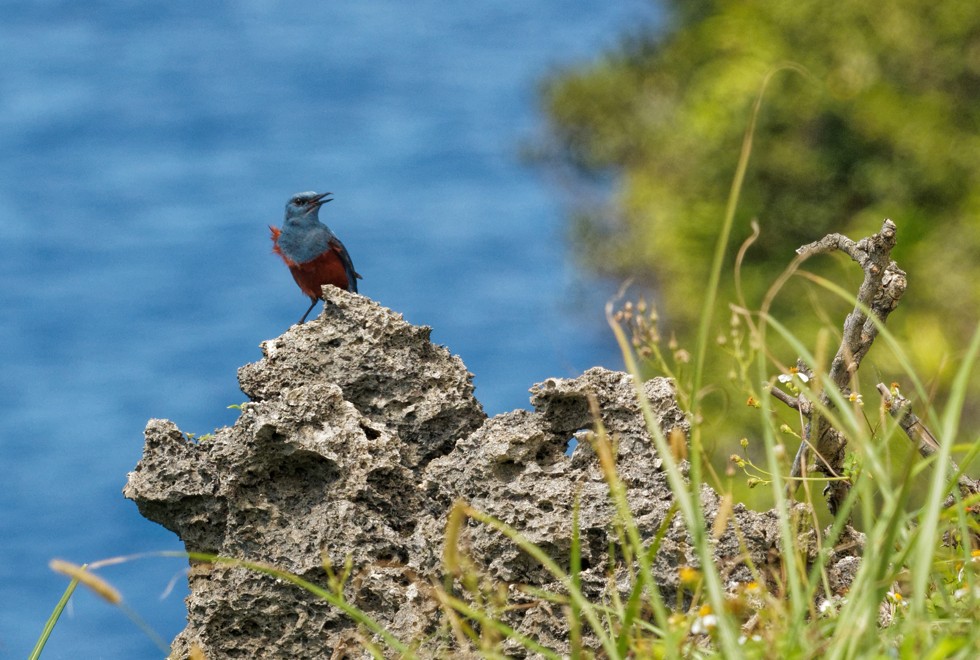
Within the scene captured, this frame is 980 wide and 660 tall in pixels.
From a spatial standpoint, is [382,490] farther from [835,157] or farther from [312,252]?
[835,157]

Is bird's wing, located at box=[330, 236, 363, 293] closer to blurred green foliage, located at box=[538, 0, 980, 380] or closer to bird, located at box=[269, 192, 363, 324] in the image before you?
bird, located at box=[269, 192, 363, 324]

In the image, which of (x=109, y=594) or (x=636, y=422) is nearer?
(x=109, y=594)

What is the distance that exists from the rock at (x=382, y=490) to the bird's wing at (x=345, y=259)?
2185mm

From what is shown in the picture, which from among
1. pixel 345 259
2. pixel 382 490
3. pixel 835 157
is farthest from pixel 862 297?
pixel 835 157

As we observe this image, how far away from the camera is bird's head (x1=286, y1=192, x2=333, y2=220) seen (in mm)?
6812

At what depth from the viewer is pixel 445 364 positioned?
4.43 m

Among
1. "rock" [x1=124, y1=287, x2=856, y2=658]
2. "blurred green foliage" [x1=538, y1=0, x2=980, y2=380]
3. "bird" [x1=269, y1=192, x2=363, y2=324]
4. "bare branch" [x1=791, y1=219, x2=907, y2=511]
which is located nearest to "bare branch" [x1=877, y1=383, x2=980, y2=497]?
"bare branch" [x1=791, y1=219, x2=907, y2=511]

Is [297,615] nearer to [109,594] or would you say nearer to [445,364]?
[445,364]

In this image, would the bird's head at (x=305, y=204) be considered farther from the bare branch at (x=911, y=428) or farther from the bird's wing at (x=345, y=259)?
the bare branch at (x=911, y=428)

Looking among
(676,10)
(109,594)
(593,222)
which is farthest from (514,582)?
(676,10)

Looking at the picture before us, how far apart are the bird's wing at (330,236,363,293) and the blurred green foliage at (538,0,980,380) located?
8263 millimetres

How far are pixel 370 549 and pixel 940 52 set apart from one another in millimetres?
13883

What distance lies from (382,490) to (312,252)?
264cm

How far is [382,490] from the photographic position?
13.6ft
